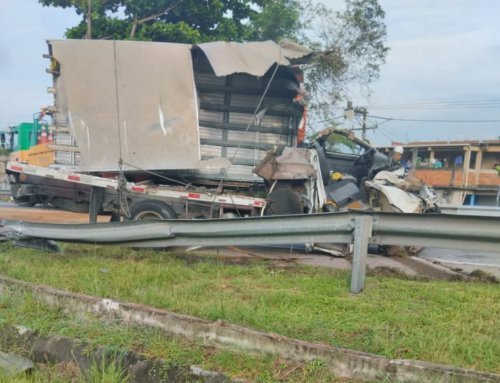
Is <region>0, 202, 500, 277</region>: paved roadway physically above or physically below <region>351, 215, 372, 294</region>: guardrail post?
below

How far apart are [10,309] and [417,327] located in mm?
3523

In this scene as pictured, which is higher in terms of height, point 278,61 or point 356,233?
point 278,61

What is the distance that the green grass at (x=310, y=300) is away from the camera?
282 centimetres

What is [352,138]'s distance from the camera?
8797mm

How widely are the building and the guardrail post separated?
2737cm

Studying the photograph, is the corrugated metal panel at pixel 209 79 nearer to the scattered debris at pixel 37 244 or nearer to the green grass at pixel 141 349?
the scattered debris at pixel 37 244

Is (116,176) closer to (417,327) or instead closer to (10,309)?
(10,309)

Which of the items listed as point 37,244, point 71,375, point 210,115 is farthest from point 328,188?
point 71,375

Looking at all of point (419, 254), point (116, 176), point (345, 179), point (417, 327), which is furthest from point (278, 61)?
point (417, 327)

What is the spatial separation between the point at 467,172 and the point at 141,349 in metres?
31.6

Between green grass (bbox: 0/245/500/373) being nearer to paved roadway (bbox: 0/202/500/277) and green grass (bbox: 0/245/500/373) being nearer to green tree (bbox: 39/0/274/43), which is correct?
paved roadway (bbox: 0/202/500/277)

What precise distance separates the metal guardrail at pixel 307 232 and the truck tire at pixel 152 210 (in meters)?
1.88

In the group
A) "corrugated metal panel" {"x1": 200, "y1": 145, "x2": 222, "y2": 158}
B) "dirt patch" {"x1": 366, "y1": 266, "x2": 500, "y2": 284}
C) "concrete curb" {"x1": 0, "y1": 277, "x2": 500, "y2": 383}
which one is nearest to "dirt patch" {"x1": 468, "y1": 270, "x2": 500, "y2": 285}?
"dirt patch" {"x1": 366, "y1": 266, "x2": 500, "y2": 284}

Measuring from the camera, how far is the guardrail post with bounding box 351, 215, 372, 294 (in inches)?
155
